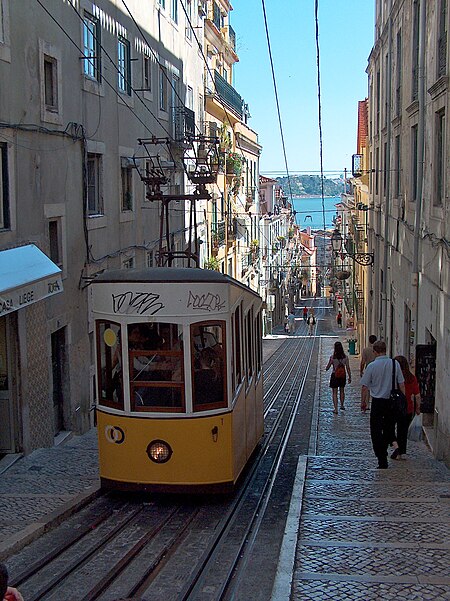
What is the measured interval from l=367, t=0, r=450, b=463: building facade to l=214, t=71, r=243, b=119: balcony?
9448 millimetres

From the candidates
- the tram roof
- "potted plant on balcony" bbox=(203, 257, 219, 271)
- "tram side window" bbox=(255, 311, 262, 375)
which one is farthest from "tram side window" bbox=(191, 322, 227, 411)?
"potted plant on balcony" bbox=(203, 257, 219, 271)

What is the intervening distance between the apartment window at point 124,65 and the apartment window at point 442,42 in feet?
24.6

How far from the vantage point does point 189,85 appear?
28.5m

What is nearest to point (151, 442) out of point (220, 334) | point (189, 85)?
point (220, 334)

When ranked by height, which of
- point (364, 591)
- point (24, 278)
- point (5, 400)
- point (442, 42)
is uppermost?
point (442, 42)

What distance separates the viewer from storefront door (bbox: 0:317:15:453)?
1150 cm

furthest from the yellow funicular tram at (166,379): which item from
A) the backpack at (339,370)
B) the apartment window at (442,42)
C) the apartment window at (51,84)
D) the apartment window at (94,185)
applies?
the backpack at (339,370)

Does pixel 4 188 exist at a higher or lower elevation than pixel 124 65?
lower

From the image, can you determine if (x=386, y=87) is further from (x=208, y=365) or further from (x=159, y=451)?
(x=159, y=451)

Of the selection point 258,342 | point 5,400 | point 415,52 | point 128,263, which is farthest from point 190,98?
point 5,400

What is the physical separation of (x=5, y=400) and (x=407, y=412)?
5.61m

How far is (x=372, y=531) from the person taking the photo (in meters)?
7.20

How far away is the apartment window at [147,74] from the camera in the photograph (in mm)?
21125

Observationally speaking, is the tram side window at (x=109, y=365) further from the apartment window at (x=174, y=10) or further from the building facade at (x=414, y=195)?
the apartment window at (x=174, y=10)
